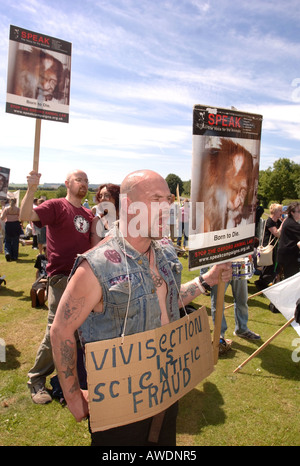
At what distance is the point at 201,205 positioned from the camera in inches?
91.3

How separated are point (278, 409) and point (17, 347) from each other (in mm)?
3768

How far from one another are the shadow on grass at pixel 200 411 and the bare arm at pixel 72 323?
78.4 inches

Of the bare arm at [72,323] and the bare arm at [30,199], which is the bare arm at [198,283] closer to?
the bare arm at [72,323]

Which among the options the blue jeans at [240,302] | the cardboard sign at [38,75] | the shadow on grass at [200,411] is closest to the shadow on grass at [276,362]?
the blue jeans at [240,302]

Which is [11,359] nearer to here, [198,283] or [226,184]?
[198,283]

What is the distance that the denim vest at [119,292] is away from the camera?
1768 millimetres

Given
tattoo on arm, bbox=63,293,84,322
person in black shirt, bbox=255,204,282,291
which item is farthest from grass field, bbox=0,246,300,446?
person in black shirt, bbox=255,204,282,291

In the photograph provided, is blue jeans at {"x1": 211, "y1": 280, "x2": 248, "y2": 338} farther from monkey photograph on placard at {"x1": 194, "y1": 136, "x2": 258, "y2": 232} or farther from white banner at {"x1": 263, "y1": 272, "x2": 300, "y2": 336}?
monkey photograph on placard at {"x1": 194, "y1": 136, "x2": 258, "y2": 232}

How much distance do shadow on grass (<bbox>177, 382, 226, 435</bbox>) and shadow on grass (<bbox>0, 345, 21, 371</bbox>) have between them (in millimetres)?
2381

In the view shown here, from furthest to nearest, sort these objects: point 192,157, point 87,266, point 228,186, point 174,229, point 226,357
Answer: point 174,229, point 226,357, point 228,186, point 192,157, point 87,266

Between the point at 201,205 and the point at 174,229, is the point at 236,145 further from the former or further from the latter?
the point at 174,229

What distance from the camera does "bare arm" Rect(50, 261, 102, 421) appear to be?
171cm
